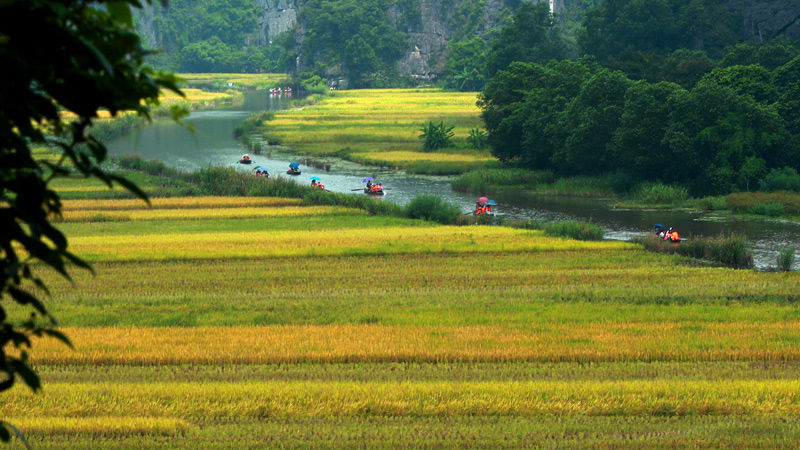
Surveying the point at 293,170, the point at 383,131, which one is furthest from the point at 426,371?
the point at 383,131

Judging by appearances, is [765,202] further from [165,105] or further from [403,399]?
[165,105]

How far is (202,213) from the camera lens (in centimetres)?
4141

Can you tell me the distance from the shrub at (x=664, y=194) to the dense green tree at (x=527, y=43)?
4939cm

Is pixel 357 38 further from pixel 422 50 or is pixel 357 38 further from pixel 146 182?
pixel 146 182

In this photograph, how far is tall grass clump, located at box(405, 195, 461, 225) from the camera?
131 feet

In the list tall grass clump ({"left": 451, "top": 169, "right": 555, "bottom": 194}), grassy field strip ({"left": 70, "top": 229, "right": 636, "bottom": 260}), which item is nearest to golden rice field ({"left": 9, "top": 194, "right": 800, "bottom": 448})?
grassy field strip ({"left": 70, "top": 229, "right": 636, "bottom": 260})

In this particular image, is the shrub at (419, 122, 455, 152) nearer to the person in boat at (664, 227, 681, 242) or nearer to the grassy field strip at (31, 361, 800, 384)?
the person in boat at (664, 227, 681, 242)

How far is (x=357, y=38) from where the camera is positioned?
160 metres

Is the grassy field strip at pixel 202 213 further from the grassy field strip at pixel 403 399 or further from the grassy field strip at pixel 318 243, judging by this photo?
the grassy field strip at pixel 403 399

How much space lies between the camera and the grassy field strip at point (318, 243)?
30734mm

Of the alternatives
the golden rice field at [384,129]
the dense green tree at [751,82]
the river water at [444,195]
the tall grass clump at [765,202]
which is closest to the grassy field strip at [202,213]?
the river water at [444,195]

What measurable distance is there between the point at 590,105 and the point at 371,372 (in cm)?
4160

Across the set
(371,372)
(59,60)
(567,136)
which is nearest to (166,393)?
(371,372)

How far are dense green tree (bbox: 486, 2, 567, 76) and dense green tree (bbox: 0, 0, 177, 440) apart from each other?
9180cm
